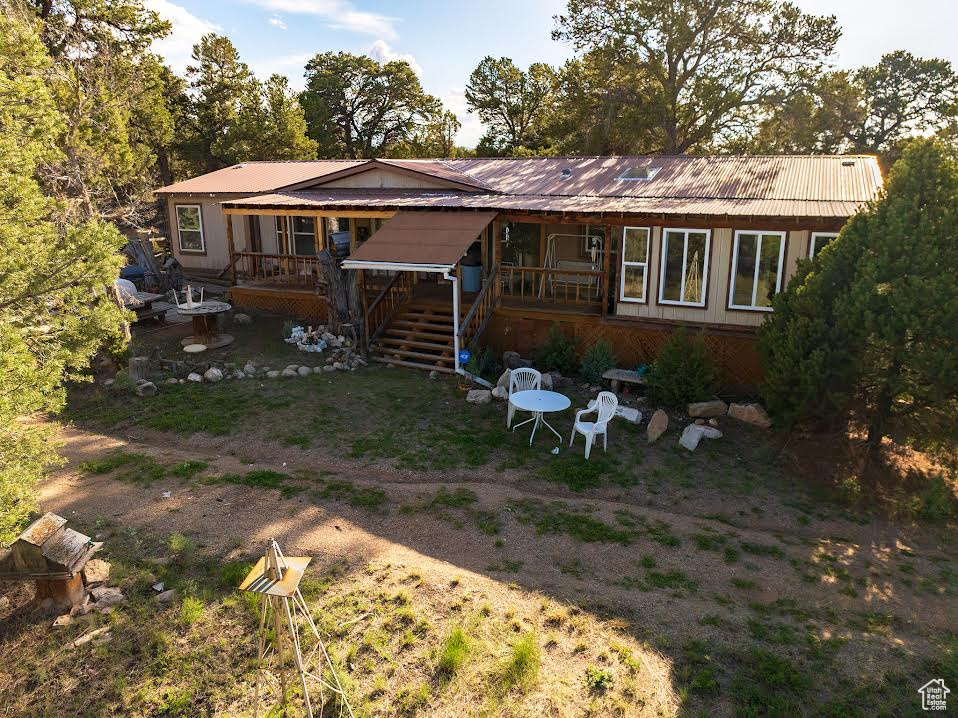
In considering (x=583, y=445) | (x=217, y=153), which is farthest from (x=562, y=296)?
(x=217, y=153)

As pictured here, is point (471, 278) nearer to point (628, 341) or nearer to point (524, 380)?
point (628, 341)

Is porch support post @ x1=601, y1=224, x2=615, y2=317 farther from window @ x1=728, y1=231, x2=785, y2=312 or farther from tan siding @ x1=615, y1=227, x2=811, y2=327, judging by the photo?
window @ x1=728, y1=231, x2=785, y2=312

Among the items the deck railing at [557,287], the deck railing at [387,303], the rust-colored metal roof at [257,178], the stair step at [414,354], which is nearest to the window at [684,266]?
the deck railing at [557,287]

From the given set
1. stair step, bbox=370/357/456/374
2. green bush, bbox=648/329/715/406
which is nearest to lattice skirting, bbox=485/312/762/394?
green bush, bbox=648/329/715/406

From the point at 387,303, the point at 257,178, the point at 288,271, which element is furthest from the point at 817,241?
the point at 257,178

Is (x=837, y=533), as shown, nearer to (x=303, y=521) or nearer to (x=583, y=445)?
(x=583, y=445)

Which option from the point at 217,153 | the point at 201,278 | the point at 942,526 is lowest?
the point at 942,526
